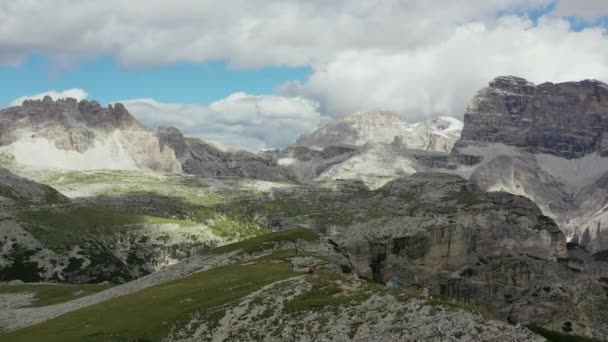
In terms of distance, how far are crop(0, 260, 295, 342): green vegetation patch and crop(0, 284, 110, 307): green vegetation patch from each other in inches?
1198

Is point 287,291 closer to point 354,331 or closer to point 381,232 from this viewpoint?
point 354,331

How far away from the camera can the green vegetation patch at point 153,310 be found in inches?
2955

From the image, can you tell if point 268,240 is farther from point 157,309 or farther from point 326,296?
point 326,296

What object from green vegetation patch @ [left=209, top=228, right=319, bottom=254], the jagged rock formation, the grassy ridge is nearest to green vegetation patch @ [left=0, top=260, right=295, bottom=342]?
the grassy ridge

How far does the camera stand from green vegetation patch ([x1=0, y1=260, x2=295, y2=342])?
246 feet

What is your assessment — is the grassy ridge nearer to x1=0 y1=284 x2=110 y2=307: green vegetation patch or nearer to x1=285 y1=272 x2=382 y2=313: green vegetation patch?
x1=285 y1=272 x2=382 y2=313: green vegetation patch

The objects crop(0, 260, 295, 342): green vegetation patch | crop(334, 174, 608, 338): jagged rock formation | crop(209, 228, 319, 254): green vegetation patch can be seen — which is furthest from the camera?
crop(334, 174, 608, 338): jagged rock formation

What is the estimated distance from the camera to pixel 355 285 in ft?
232

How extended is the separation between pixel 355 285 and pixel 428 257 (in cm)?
10198

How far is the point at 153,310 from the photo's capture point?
8138 centimetres

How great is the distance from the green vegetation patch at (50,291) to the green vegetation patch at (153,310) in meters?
30.4

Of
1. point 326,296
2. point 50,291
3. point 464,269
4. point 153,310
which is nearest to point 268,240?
point 50,291

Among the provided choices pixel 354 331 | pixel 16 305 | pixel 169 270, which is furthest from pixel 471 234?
pixel 354 331

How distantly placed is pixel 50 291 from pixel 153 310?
201 feet
